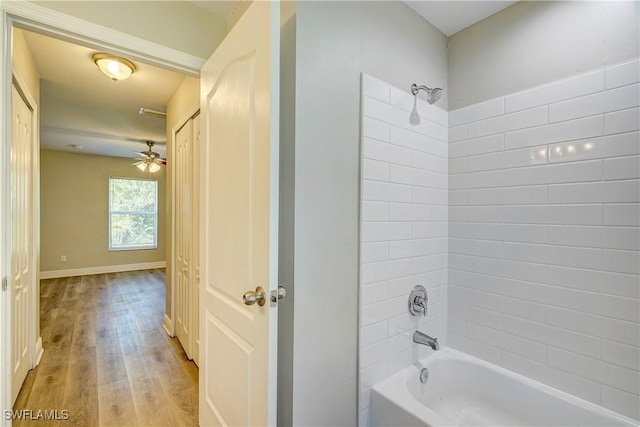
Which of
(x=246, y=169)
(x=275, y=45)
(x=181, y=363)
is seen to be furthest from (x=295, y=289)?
(x=181, y=363)

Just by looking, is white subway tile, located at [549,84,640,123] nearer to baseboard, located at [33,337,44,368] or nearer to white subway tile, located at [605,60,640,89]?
white subway tile, located at [605,60,640,89]

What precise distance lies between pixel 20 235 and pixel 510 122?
315cm

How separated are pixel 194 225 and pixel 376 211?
1.55 m

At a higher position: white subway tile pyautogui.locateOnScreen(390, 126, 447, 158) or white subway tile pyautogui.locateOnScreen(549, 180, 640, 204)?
white subway tile pyautogui.locateOnScreen(390, 126, 447, 158)

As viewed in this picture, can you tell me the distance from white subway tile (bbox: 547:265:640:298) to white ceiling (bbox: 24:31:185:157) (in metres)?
2.92

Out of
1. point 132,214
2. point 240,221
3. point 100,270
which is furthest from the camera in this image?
point 132,214

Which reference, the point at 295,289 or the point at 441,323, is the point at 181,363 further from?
the point at 441,323

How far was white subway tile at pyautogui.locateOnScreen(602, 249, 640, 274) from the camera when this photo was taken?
127 centimetres

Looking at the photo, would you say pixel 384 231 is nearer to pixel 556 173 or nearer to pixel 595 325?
pixel 556 173

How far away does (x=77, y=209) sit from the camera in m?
5.69

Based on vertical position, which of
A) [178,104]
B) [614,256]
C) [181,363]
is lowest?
[181,363]

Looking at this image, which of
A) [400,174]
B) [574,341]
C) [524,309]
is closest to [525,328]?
[524,309]

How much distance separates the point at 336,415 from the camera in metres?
1.34


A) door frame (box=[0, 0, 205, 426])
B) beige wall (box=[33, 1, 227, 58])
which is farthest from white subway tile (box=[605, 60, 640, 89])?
door frame (box=[0, 0, 205, 426])
